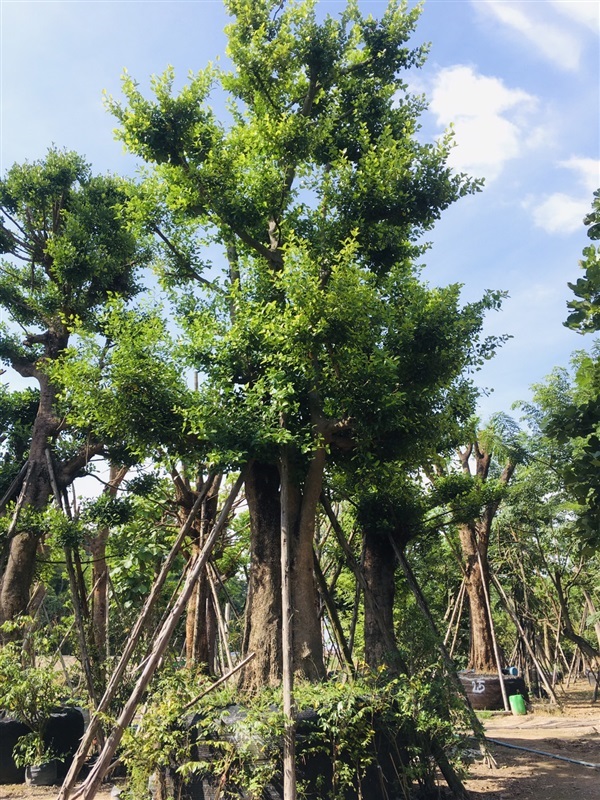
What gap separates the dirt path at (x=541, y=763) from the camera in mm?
6734

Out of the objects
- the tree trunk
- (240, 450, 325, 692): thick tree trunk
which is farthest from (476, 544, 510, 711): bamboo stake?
(240, 450, 325, 692): thick tree trunk

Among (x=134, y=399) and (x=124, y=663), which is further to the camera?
(x=134, y=399)

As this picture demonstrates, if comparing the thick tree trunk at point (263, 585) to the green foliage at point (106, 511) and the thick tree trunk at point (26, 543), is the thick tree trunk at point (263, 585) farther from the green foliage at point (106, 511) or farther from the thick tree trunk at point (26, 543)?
the thick tree trunk at point (26, 543)

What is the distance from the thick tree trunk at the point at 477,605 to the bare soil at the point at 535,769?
247cm

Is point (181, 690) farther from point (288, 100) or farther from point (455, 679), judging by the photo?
point (288, 100)

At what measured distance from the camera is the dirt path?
673 centimetres

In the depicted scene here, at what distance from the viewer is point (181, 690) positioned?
20.4ft

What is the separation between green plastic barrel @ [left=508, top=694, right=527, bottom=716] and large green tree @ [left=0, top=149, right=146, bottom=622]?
436 inches

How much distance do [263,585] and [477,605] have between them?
1059 centimetres

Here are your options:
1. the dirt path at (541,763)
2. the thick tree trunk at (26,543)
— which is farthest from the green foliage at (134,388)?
the dirt path at (541,763)

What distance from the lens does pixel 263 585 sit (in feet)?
23.1

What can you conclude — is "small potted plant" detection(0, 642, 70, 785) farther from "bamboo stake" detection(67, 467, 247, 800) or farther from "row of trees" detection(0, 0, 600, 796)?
"bamboo stake" detection(67, 467, 247, 800)

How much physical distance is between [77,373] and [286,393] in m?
2.36

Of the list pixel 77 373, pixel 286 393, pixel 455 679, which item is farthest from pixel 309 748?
pixel 77 373
